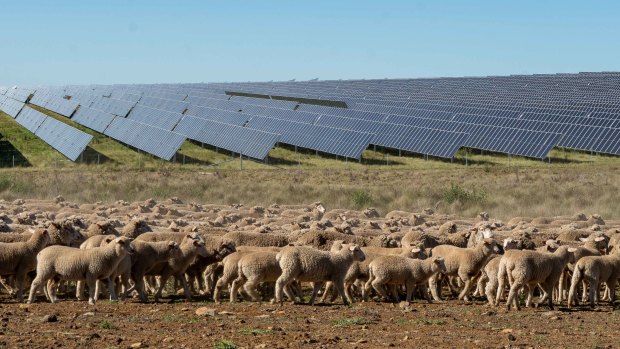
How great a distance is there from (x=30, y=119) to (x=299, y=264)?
187ft

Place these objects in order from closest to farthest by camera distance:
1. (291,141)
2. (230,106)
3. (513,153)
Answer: (513,153), (291,141), (230,106)

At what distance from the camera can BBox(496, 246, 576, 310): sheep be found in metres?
15.7

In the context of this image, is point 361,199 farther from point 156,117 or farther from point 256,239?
point 156,117

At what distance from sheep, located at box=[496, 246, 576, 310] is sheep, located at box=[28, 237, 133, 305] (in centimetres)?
567

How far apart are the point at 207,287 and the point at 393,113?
3955 centimetres

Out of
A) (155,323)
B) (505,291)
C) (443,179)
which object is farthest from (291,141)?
(155,323)

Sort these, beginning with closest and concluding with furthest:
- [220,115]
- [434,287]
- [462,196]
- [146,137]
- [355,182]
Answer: [434,287] < [462,196] < [355,182] < [146,137] < [220,115]

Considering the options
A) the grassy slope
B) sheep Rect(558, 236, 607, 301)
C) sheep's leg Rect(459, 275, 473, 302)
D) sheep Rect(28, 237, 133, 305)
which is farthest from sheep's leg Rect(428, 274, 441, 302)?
the grassy slope

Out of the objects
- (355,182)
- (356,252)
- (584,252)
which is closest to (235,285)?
(356,252)

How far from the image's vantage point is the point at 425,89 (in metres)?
88.5

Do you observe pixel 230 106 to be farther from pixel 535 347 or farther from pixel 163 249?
pixel 535 347

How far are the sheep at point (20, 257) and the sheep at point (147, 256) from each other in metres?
1.44

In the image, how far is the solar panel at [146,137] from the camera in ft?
159

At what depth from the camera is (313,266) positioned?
15656 millimetres
